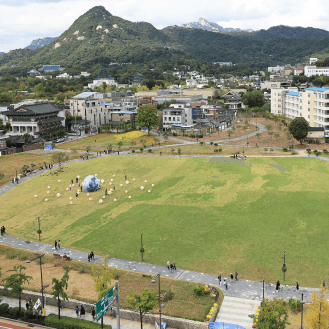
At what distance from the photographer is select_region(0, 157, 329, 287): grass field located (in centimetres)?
4116

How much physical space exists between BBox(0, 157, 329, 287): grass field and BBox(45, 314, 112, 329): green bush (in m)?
12.8

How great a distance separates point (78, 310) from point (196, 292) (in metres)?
9.79

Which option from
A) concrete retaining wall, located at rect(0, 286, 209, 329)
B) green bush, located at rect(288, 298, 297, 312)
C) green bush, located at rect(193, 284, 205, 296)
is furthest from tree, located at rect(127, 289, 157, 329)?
green bush, located at rect(288, 298, 297, 312)

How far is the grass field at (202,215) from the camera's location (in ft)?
135

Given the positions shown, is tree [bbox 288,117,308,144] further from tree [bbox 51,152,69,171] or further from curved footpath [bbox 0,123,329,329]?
curved footpath [bbox 0,123,329,329]

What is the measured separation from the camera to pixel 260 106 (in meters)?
158

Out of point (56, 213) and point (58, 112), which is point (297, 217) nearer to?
point (56, 213)

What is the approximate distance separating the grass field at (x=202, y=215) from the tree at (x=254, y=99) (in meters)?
84.3

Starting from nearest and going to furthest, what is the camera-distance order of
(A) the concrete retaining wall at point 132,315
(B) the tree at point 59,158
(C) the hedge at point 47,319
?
(C) the hedge at point 47,319, (A) the concrete retaining wall at point 132,315, (B) the tree at point 59,158

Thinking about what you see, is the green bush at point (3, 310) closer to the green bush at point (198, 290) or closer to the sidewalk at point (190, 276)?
the sidewalk at point (190, 276)

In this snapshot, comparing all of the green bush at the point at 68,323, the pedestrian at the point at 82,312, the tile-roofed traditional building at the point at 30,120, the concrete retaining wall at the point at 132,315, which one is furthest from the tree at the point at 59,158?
the green bush at the point at 68,323

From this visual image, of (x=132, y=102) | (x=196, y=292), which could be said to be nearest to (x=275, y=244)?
(x=196, y=292)

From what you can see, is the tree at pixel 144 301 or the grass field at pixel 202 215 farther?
the grass field at pixel 202 215

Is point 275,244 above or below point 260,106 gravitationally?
below
